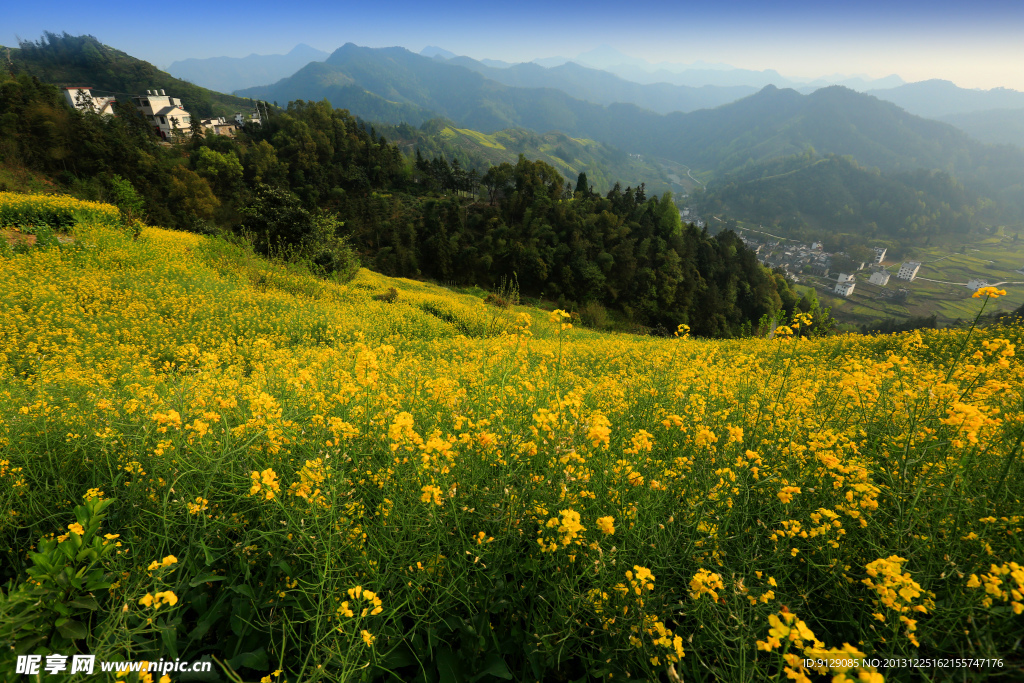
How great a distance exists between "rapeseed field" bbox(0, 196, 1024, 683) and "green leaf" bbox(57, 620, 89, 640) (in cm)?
1

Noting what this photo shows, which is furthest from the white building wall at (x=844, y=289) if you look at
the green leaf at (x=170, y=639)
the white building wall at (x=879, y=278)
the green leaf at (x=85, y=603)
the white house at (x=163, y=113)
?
the white house at (x=163, y=113)

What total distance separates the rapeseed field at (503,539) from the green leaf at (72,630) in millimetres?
13

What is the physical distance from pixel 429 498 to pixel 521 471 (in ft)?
2.51

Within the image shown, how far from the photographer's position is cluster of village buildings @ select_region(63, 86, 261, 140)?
75250mm

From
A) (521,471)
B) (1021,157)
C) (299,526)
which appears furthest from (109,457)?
(1021,157)

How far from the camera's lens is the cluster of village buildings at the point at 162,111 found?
75.2 metres

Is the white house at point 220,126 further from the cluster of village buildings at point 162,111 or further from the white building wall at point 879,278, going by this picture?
the white building wall at point 879,278

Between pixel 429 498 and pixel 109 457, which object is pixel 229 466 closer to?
pixel 109 457

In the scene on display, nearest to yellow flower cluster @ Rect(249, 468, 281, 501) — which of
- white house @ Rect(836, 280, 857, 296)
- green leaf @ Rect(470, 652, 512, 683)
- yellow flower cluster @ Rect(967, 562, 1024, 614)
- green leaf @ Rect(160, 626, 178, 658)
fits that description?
green leaf @ Rect(160, 626, 178, 658)

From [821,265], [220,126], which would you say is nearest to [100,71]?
[220,126]

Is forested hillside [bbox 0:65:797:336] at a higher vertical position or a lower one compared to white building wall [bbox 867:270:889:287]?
higher

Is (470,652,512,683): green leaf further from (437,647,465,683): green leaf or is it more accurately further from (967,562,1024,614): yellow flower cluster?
(967,562,1024,614): yellow flower cluster

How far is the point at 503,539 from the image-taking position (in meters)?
2.24

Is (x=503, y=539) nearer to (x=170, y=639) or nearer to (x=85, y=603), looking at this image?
(x=170, y=639)
